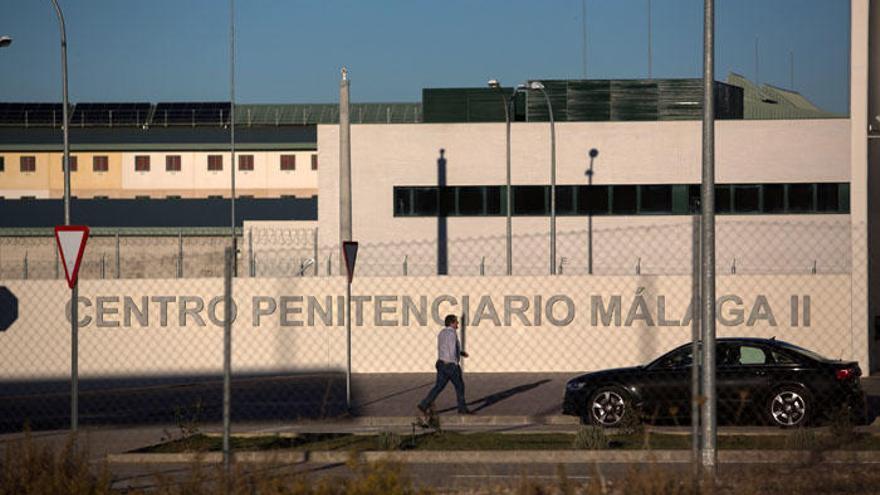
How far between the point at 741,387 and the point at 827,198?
73.7ft

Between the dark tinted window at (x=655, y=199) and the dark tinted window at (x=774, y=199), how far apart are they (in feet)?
9.31

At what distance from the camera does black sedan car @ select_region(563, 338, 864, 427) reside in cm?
1805

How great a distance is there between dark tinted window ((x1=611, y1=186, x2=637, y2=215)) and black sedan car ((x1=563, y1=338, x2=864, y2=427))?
20.8 metres

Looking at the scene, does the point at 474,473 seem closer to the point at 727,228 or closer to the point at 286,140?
the point at 727,228

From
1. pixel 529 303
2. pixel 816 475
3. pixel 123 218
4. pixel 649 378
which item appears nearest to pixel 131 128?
pixel 123 218

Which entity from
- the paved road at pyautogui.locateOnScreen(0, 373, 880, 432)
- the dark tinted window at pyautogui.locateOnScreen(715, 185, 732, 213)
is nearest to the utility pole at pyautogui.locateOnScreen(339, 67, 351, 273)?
the paved road at pyautogui.locateOnScreen(0, 373, 880, 432)

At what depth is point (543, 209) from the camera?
131 ft

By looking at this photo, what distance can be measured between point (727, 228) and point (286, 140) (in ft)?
105

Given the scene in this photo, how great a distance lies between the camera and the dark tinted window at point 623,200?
1566 inches

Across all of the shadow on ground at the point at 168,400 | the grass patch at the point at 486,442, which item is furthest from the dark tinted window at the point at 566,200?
the grass patch at the point at 486,442

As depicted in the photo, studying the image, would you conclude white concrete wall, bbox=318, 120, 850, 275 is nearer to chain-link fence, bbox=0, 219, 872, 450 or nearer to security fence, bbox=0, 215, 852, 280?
security fence, bbox=0, 215, 852, 280

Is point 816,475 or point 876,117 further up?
point 876,117

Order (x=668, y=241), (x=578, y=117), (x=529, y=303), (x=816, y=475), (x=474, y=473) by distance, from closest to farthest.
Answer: (x=816, y=475) < (x=474, y=473) < (x=529, y=303) < (x=668, y=241) < (x=578, y=117)

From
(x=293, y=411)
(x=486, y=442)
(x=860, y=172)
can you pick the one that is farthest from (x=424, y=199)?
(x=486, y=442)
